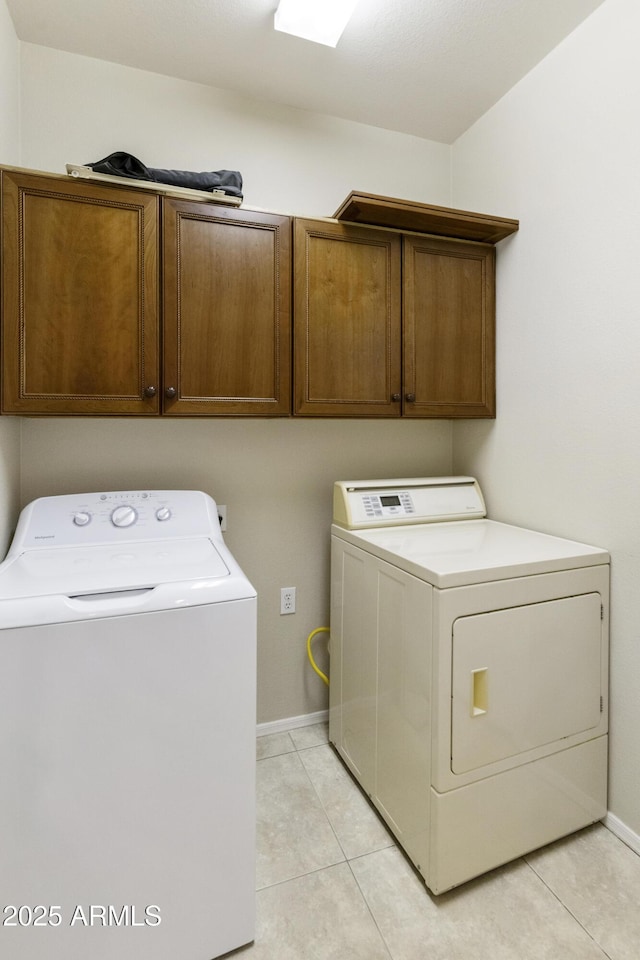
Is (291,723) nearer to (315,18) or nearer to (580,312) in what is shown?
(580,312)

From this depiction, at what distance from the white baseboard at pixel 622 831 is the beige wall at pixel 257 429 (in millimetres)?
1097

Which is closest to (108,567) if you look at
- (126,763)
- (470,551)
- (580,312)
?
(126,763)

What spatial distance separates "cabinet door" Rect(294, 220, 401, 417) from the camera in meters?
1.71

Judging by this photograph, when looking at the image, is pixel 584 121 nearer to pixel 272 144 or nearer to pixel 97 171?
pixel 272 144

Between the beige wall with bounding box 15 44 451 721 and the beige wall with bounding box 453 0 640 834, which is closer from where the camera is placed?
the beige wall with bounding box 453 0 640 834

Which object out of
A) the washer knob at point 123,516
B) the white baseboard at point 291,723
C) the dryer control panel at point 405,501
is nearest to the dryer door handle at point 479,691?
the dryer control panel at point 405,501

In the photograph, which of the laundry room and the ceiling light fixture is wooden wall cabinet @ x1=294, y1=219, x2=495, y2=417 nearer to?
the laundry room

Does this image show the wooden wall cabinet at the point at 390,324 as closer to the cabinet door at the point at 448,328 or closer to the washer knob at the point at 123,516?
the cabinet door at the point at 448,328

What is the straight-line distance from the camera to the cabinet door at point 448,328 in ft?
6.15

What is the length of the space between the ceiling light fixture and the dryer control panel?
1.48 meters

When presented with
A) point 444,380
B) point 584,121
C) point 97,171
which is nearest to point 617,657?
point 444,380

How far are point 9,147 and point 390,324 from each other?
137cm

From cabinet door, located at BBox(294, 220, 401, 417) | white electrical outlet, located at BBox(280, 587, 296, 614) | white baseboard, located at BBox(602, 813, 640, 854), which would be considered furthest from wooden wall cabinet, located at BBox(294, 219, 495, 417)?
white baseboard, located at BBox(602, 813, 640, 854)

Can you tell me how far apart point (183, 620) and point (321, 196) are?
181 cm
